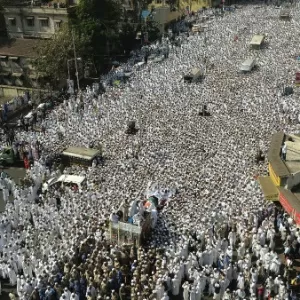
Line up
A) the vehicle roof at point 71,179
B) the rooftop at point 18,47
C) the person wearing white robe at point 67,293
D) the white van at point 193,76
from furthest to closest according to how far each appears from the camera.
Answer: the rooftop at point 18,47 < the white van at point 193,76 < the vehicle roof at point 71,179 < the person wearing white robe at point 67,293

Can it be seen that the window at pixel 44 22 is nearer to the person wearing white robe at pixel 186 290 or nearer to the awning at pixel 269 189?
the awning at pixel 269 189

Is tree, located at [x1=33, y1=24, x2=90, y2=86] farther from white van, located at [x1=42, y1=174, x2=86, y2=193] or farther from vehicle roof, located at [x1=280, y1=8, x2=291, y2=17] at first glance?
vehicle roof, located at [x1=280, y1=8, x2=291, y2=17]

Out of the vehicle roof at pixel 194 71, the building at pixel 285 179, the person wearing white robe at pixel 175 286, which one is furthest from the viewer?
the vehicle roof at pixel 194 71

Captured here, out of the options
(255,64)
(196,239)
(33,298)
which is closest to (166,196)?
(196,239)

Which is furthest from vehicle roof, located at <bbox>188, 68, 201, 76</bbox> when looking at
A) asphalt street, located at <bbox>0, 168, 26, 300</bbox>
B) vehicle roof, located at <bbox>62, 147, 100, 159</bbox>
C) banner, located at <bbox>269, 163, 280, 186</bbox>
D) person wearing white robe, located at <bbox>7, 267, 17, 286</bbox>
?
person wearing white robe, located at <bbox>7, 267, 17, 286</bbox>

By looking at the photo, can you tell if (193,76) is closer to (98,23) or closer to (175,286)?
(98,23)

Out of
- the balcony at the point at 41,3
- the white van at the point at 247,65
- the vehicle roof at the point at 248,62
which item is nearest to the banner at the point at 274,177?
the white van at the point at 247,65

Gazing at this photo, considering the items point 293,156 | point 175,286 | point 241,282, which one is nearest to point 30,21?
point 293,156
